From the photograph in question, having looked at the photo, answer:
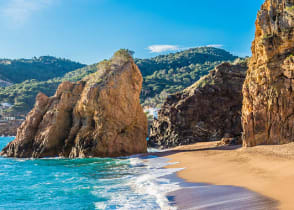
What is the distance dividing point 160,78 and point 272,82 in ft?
384

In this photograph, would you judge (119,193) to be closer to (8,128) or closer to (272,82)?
(272,82)

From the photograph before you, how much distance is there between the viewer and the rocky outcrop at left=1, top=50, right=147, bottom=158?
2280 cm

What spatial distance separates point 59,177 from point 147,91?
9968cm

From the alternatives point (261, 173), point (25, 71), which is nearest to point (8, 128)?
point (261, 173)

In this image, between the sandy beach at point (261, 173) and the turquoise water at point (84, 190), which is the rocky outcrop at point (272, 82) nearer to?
the sandy beach at point (261, 173)

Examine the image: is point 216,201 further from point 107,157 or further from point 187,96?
point 187,96

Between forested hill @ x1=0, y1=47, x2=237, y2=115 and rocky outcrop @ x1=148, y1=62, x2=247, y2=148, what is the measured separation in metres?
57.3

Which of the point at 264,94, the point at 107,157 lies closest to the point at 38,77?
the point at 107,157

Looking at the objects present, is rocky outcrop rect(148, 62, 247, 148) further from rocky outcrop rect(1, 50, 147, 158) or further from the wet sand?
the wet sand

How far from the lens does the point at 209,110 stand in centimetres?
3256

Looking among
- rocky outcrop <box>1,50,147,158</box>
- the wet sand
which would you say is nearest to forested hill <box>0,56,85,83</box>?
rocky outcrop <box>1,50,147,158</box>

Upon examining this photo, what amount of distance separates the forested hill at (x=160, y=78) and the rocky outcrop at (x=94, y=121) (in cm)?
6640

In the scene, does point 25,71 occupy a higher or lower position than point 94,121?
higher

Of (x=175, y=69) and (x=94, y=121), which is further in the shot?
(x=175, y=69)
